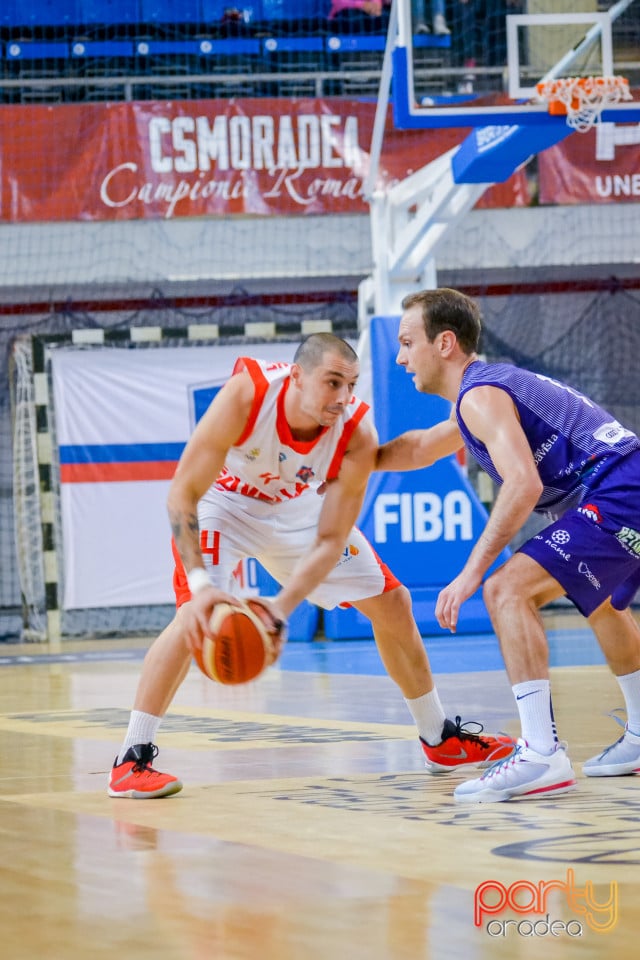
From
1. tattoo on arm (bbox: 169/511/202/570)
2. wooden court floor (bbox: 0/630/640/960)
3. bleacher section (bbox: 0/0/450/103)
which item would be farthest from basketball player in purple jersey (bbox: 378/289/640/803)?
bleacher section (bbox: 0/0/450/103)

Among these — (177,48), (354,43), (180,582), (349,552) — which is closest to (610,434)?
(349,552)

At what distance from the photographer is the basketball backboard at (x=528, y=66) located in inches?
395

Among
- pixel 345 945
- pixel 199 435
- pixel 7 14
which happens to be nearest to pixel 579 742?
pixel 199 435

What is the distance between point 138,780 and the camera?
4.62 m

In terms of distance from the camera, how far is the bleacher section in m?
16.5

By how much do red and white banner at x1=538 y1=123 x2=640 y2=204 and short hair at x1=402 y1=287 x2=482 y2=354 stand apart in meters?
10.9

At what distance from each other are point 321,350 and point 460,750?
155 cm

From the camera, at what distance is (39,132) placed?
47.9 feet

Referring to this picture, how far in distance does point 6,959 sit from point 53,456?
42.7 ft

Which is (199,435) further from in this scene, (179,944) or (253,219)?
(253,219)

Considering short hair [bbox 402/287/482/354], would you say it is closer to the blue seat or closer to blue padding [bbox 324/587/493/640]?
blue padding [bbox 324/587/493/640]

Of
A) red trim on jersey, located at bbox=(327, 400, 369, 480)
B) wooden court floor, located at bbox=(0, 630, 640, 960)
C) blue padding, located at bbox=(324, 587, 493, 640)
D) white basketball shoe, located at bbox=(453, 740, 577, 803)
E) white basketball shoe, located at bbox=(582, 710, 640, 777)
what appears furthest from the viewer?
blue padding, located at bbox=(324, 587, 493, 640)

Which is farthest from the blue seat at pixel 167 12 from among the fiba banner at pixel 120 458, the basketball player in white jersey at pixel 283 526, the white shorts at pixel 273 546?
the white shorts at pixel 273 546

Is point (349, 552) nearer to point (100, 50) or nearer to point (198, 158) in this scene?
point (198, 158)
